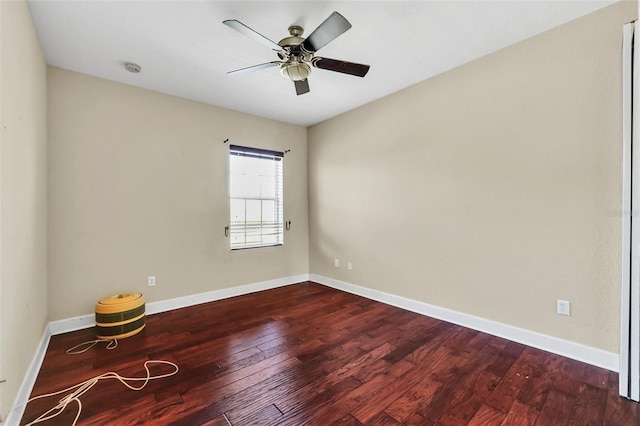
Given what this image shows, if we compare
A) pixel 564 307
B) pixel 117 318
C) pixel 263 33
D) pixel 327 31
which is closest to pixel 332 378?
pixel 564 307

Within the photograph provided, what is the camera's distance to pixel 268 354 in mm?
2322

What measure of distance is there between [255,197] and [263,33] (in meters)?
2.37

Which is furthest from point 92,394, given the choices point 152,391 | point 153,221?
point 153,221

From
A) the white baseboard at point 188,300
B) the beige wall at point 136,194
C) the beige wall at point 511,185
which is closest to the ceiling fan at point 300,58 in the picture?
the beige wall at point 511,185

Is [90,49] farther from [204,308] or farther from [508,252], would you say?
[508,252]

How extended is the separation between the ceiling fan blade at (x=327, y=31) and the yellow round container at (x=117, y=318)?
2.85 metres

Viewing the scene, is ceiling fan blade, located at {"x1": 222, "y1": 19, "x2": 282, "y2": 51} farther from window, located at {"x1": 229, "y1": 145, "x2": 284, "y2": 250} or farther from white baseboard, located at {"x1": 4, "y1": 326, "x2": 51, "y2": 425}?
white baseboard, located at {"x1": 4, "y1": 326, "x2": 51, "y2": 425}

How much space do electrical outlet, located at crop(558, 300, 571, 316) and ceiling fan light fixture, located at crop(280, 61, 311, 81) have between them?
111 inches

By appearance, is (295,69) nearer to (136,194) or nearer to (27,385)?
(136,194)

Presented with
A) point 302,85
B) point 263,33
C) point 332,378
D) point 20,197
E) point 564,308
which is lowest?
point 332,378

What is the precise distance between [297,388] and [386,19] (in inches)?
110

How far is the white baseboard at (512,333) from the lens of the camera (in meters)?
2.08

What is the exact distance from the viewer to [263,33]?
2.29m

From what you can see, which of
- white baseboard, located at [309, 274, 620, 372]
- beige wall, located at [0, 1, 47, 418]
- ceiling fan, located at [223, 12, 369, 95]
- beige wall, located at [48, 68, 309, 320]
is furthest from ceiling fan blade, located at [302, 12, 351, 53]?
white baseboard, located at [309, 274, 620, 372]
